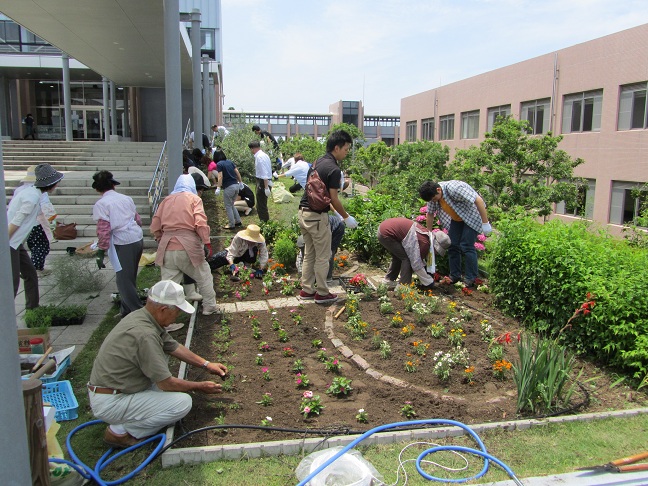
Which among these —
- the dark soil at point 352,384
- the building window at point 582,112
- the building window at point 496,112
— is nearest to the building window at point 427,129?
the building window at point 496,112

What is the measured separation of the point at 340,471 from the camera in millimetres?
3383

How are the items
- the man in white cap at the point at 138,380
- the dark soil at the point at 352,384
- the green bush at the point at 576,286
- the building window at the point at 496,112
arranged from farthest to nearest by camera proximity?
the building window at the point at 496,112 → the green bush at the point at 576,286 → the dark soil at the point at 352,384 → the man in white cap at the point at 138,380

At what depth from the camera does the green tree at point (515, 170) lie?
506 inches

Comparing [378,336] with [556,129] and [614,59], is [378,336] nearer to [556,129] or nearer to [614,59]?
[614,59]

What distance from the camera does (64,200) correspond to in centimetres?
1220

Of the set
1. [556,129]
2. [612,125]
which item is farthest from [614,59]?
[556,129]

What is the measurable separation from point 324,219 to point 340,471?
3780 millimetres

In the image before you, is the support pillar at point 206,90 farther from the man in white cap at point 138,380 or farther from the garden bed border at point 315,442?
the garden bed border at point 315,442

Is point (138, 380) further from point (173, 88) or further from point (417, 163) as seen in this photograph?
point (417, 163)

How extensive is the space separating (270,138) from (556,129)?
1493cm

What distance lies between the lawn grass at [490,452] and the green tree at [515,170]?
922cm

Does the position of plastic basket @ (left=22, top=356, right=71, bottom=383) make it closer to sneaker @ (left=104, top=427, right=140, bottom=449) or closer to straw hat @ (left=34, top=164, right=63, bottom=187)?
sneaker @ (left=104, top=427, right=140, bottom=449)

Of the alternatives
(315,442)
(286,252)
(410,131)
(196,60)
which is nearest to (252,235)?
(286,252)

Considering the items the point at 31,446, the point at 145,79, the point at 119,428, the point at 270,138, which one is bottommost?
the point at 119,428
